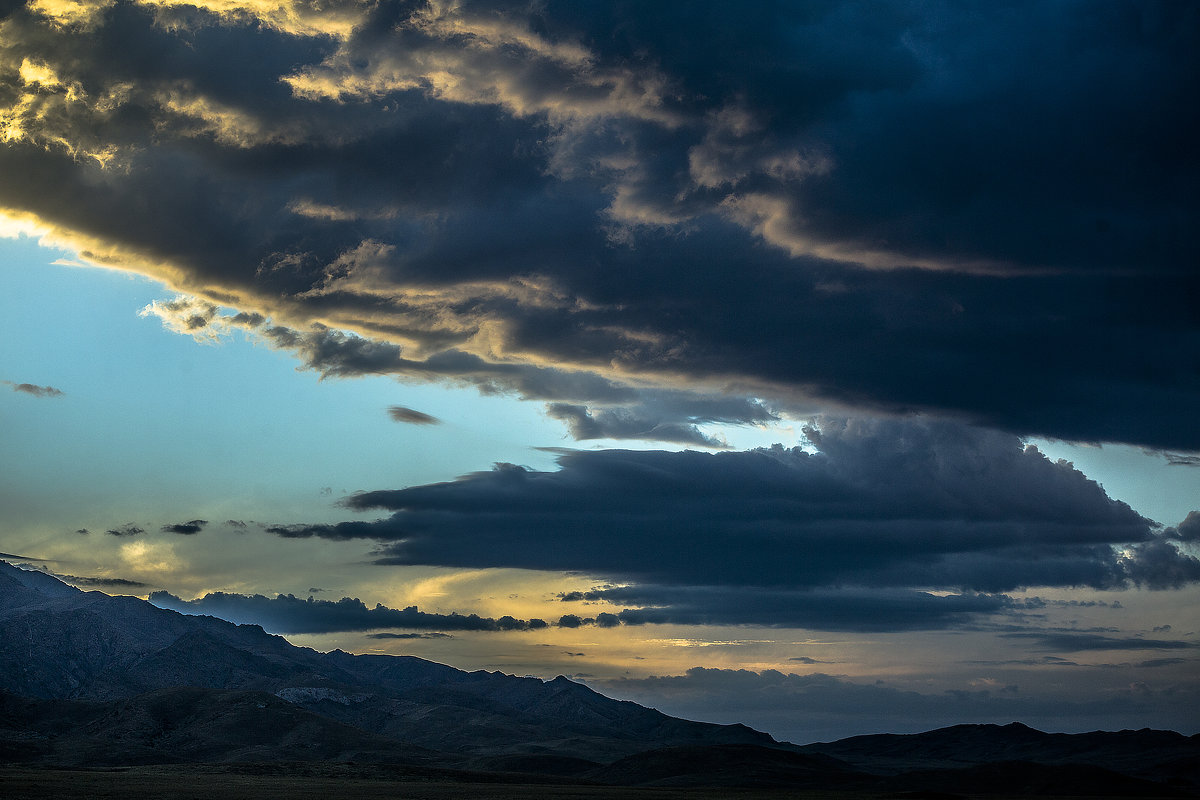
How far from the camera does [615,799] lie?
194 meters

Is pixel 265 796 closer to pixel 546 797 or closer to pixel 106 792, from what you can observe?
pixel 106 792

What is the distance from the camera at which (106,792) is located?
480 feet

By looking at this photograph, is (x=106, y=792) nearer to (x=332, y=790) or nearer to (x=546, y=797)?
(x=332, y=790)

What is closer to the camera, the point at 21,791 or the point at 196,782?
the point at 21,791

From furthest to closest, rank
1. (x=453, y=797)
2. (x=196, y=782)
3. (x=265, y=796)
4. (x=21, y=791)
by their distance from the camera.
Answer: (x=196, y=782), (x=453, y=797), (x=265, y=796), (x=21, y=791)

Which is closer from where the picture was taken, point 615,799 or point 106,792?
point 106,792

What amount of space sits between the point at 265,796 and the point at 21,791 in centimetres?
3177

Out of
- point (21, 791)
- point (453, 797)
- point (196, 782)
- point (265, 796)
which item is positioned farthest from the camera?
point (196, 782)

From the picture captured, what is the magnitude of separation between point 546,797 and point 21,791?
8633cm

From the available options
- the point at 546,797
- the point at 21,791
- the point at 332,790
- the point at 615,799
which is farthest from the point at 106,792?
the point at 615,799

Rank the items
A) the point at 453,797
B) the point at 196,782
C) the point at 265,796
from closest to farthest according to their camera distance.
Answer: the point at 265,796
the point at 453,797
the point at 196,782

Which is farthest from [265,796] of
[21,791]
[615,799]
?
[615,799]

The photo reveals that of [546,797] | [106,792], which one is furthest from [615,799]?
[106,792]

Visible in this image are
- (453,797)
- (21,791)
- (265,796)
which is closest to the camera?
(21,791)
